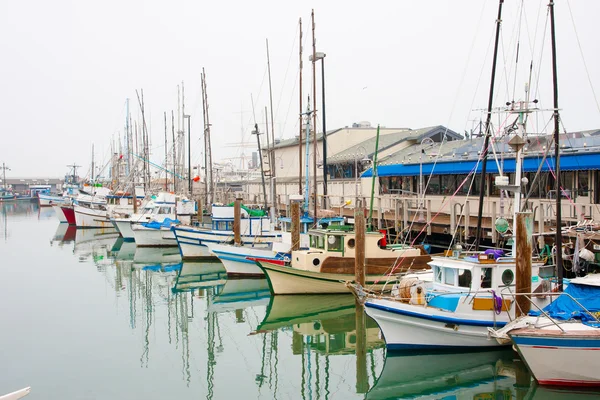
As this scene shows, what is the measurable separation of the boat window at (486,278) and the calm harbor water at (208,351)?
6.18ft

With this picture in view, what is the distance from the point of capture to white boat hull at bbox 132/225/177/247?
150 feet

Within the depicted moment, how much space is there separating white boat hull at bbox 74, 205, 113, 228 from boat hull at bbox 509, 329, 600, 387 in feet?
185

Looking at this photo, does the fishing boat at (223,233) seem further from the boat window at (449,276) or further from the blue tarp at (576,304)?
the blue tarp at (576,304)

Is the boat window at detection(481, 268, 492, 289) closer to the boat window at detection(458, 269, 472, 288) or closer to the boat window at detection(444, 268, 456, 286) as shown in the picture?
the boat window at detection(458, 269, 472, 288)

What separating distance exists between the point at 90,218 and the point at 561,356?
196 feet

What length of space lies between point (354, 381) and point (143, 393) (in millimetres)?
5322

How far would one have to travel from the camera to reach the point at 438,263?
672 inches

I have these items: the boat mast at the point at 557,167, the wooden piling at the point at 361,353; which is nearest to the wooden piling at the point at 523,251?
A: the boat mast at the point at 557,167

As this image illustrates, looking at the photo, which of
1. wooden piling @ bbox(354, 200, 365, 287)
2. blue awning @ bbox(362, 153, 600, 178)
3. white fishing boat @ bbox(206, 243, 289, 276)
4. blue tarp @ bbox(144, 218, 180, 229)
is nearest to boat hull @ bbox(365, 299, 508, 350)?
wooden piling @ bbox(354, 200, 365, 287)

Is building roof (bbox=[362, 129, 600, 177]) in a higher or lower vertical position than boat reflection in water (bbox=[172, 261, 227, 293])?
higher

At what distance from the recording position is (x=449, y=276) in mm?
16875

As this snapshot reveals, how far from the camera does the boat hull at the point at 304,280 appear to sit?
2402 centimetres

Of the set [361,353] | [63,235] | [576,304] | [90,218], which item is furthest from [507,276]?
[90,218]

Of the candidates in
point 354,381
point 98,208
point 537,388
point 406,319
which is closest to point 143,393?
point 354,381
